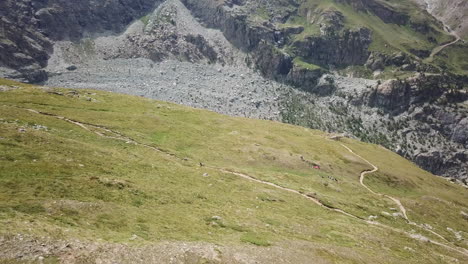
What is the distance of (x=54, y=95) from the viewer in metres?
95.4

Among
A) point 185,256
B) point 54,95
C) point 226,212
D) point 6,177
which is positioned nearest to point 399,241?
point 226,212

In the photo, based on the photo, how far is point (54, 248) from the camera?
21.9 metres

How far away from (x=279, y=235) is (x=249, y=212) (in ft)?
21.3

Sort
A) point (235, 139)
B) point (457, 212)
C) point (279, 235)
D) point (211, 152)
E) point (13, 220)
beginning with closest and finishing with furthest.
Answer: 1. point (13, 220)
2. point (279, 235)
3. point (211, 152)
4. point (457, 212)
5. point (235, 139)

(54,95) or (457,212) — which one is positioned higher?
(54,95)

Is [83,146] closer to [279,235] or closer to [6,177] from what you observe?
[6,177]

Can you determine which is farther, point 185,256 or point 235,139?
point 235,139

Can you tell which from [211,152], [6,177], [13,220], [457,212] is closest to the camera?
[13,220]

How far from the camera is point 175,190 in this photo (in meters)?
42.4

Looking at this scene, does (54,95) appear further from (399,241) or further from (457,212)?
(457,212)

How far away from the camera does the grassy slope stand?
29.2 metres

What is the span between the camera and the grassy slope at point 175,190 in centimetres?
2922

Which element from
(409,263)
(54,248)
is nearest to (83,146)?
(54,248)

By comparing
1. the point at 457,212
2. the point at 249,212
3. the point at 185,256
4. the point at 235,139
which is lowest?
the point at 457,212
